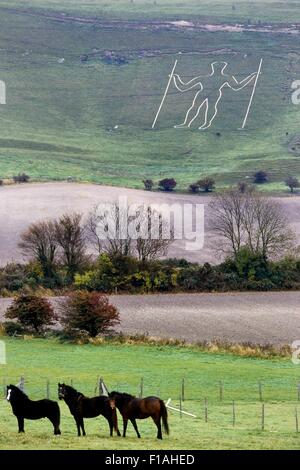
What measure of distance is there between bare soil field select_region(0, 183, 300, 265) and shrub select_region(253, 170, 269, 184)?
930cm

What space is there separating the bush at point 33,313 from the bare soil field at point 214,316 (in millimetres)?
2521

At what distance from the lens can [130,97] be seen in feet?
437

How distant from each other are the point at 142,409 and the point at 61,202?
57448mm

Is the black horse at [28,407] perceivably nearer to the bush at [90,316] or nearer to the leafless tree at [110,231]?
the bush at [90,316]

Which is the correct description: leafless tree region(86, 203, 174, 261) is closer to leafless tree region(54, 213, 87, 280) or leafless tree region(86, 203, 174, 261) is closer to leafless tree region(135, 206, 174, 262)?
leafless tree region(135, 206, 174, 262)

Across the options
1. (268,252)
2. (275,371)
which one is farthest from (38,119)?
(275,371)

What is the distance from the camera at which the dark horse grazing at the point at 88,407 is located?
30.2m

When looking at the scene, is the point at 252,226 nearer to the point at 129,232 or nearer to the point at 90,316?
the point at 129,232

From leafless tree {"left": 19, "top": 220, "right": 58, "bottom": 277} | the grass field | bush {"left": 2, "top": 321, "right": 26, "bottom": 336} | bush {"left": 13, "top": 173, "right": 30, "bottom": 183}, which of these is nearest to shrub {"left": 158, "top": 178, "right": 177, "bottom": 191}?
bush {"left": 13, "top": 173, "right": 30, "bottom": 183}

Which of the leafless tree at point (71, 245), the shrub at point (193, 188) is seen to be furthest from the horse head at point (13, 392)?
the shrub at point (193, 188)

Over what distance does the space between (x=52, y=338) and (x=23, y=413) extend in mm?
21999

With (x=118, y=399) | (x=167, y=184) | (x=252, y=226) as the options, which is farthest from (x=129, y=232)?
(x=118, y=399)

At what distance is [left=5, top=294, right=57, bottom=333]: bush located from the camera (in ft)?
176

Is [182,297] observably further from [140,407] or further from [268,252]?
[140,407]
